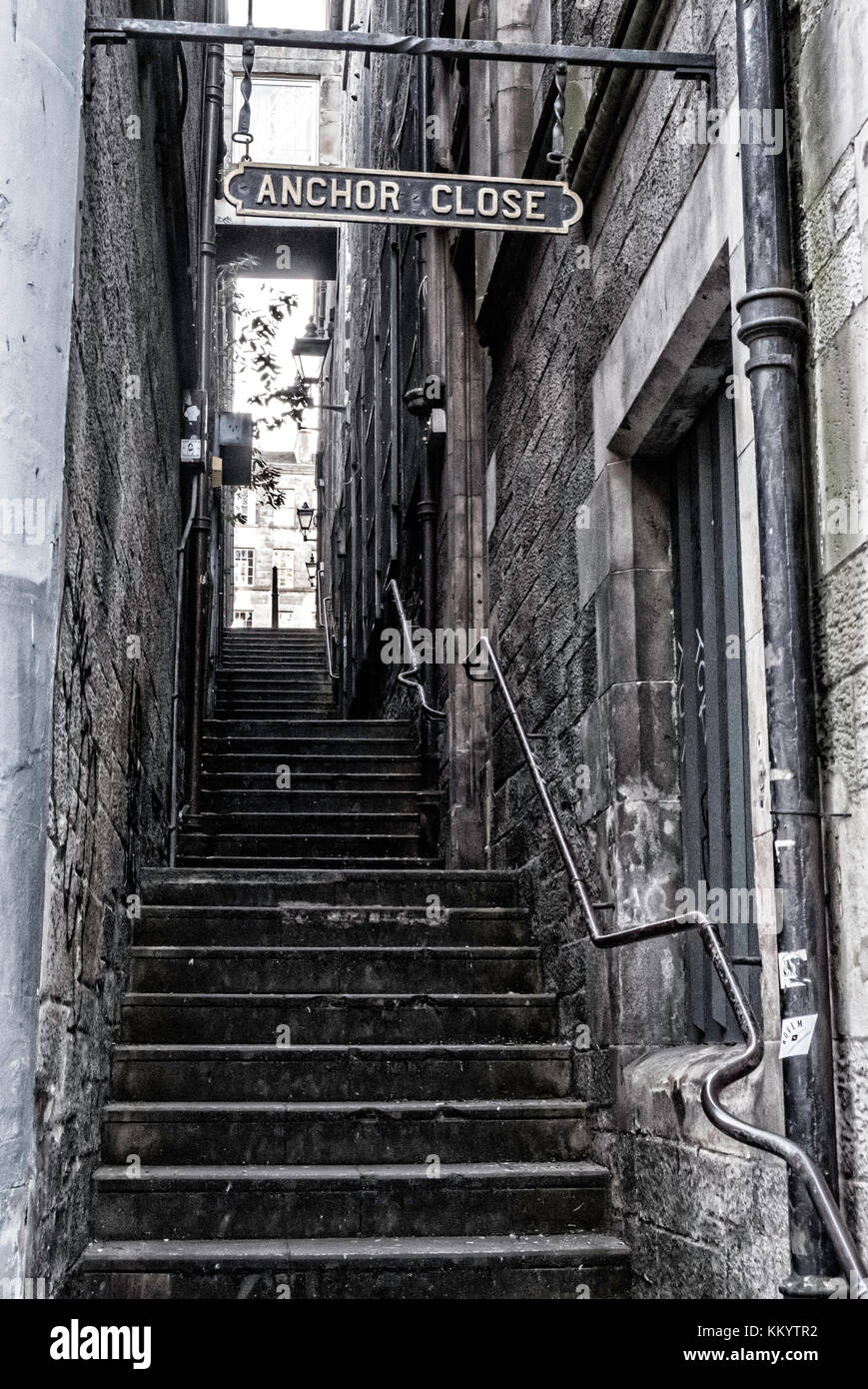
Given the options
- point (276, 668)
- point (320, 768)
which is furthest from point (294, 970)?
point (276, 668)

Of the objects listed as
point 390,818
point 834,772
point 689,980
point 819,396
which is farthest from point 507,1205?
point 390,818

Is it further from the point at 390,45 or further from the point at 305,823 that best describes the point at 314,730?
the point at 390,45

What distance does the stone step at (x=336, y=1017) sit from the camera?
502 cm

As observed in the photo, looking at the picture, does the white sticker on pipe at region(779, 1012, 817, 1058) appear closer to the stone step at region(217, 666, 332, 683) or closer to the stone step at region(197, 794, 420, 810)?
the stone step at region(197, 794, 420, 810)

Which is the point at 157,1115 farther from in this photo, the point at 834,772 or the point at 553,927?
the point at 834,772

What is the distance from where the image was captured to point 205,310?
363 inches

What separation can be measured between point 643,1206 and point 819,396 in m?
2.25

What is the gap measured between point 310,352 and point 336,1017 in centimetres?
1400

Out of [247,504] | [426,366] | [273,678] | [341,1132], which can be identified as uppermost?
[247,504]

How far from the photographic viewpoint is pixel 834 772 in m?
2.71

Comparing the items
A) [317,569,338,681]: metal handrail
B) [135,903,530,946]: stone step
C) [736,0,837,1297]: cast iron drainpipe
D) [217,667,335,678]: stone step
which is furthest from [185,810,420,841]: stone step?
[317,569,338,681]: metal handrail

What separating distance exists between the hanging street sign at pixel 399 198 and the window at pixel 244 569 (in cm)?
3124

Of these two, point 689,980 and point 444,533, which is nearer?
point 689,980

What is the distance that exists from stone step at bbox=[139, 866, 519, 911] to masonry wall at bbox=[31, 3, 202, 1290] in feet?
0.71
